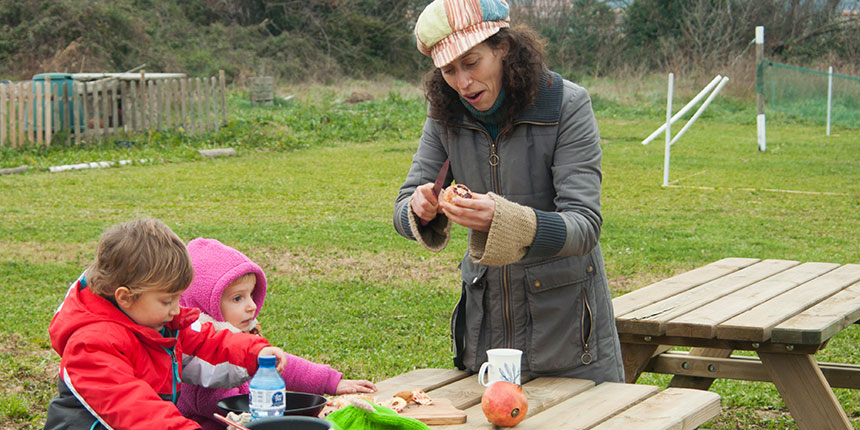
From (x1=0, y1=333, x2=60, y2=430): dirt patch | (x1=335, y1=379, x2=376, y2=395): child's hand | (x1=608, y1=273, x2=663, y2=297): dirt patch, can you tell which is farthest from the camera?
(x1=608, y1=273, x2=663, y2=297): dirt patch

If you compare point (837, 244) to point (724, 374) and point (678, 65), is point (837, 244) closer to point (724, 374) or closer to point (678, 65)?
point (724, 374)

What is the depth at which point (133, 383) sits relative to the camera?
2252mm

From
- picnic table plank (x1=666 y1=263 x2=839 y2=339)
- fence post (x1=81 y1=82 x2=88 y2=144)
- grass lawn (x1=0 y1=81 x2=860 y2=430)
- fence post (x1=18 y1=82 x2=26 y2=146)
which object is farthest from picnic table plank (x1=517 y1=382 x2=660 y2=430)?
fence post (x1=81 y1=82 x2=88 y2=144)

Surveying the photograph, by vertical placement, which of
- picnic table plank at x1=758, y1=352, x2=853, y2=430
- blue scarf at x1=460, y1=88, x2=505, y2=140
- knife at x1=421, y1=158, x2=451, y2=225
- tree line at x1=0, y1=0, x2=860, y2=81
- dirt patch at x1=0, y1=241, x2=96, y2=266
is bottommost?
dirt patch at x1=0, y1=241, x2=96, y2=266

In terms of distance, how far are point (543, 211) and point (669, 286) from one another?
6.25ft

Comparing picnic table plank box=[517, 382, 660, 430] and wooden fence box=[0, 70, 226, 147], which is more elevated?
wooden fence box=[0, 70, 226, 147]

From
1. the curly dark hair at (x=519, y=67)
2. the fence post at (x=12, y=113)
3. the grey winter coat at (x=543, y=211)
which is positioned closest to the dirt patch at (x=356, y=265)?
the grey winter coat at (x=543, y=211)

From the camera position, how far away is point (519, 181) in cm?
284

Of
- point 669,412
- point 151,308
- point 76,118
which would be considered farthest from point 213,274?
point 76,118

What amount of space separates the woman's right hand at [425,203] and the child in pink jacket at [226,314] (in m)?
0.53

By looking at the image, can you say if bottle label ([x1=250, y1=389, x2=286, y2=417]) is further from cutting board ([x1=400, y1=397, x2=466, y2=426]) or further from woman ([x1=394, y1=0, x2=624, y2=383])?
woman ([x1=394, y1=0, x2=624, y2=383])

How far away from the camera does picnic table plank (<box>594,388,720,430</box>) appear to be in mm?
2504

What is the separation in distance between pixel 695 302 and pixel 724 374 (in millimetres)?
515

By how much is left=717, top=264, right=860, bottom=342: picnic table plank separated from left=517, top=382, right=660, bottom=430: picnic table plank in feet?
2.60
